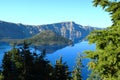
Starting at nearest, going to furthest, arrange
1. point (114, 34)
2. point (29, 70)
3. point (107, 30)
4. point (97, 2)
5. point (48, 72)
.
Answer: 1. point (114, 34)
2. point (107, 30)
3. point (97, 2)
4. point (29, 70)
5. point (48, 72)

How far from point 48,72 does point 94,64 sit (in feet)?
80.4

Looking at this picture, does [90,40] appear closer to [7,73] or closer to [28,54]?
[28,54]

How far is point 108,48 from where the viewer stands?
559 inches

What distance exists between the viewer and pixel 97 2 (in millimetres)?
16281

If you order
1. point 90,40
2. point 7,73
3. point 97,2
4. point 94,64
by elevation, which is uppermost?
point 97,2

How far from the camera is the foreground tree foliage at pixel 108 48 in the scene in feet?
46.3

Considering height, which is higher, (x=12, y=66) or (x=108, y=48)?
(x=108, y=48)

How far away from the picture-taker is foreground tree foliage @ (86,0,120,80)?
14.1 m

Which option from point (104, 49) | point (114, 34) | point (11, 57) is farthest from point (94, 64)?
point (11, 57)

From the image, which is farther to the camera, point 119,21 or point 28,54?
point 28,54

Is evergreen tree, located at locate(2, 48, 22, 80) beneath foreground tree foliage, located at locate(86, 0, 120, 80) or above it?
beneath

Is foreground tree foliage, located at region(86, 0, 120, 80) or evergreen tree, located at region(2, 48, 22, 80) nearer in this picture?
foreground tree foliage, located at region(86, 0, 120, 80)

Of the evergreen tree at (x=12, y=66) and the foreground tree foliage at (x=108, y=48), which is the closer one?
the foreground tree foliage at (x=108, y=48)

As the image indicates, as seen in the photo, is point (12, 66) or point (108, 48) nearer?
point (108, 48)
